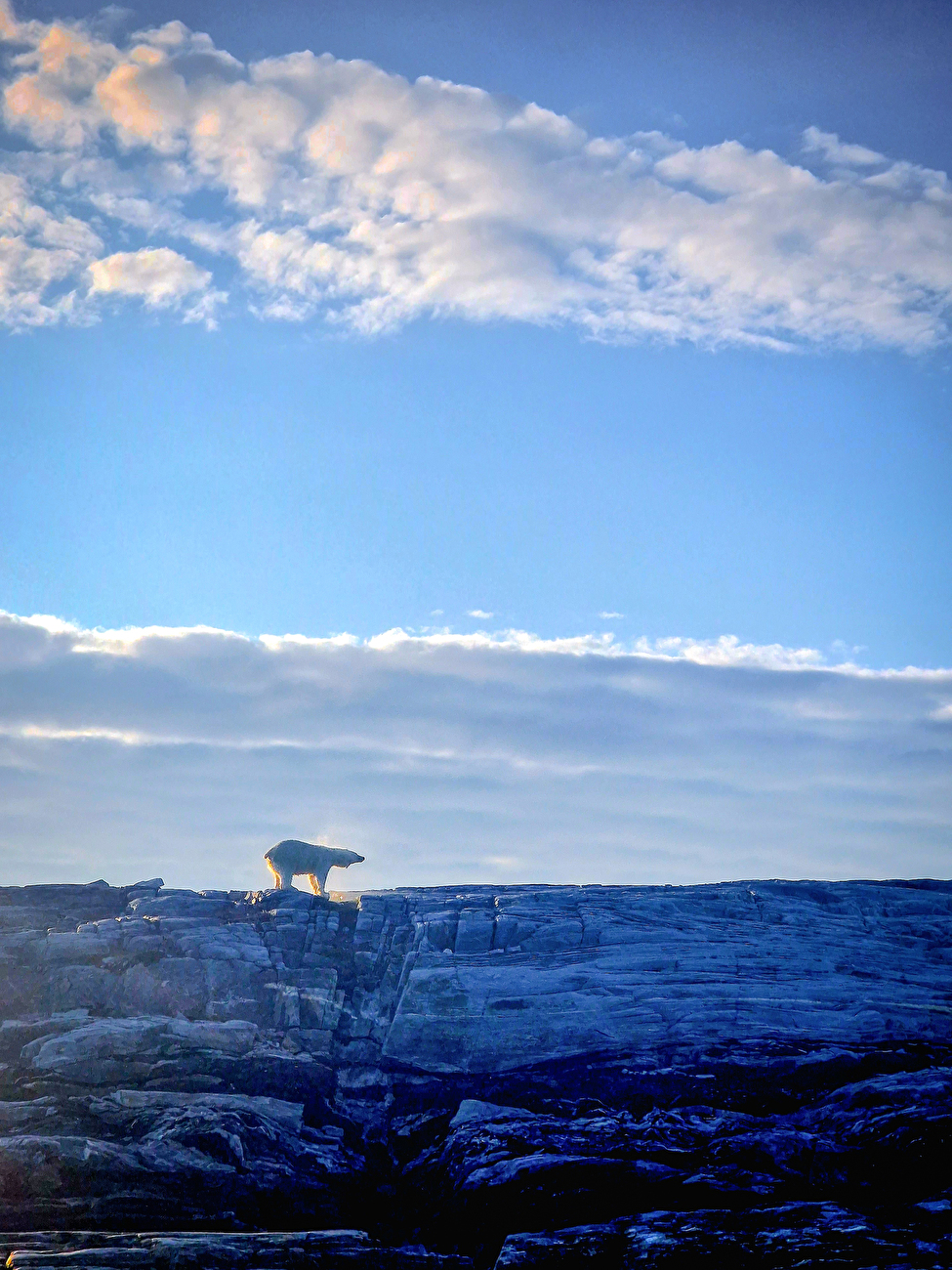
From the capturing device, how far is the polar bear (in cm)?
7550

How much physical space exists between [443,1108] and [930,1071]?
22.9 m

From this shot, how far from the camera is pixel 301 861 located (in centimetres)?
7575

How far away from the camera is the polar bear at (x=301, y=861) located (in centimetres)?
7550

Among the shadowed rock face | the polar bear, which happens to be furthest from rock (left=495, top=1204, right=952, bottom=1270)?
the polar bear

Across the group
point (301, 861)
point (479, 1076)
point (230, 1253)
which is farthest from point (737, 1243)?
point (301, 861)

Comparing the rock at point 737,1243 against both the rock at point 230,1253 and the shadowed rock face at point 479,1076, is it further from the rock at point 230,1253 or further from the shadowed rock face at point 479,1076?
the rock at point 230,1253

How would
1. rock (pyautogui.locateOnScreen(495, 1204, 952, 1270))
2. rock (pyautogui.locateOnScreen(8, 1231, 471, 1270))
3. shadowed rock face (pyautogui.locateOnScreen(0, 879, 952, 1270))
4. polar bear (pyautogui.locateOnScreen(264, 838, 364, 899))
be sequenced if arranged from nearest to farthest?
rock (pyautogui.locateOnScreen(495, 1204, 952, 1270))
rock (pyautogui.locateOnScreen(8, 1231, 471, 1270))
shadowed rock face (pyautogui.locateOnScreen(0, 879, 952, 1270))
polar bear (pyautogui.locateOnScreen(264, 838, 364, 899))

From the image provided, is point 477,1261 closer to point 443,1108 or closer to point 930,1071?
point 443,1108

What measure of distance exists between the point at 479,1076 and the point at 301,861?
883 inches

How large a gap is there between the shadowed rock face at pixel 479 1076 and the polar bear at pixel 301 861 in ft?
13.2

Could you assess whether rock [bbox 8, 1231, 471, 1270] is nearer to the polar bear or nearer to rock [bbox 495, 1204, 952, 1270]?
rock [bbox 495, 1204, 952, 1270]

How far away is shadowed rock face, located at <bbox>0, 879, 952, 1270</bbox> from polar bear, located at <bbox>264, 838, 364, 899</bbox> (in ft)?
13.2

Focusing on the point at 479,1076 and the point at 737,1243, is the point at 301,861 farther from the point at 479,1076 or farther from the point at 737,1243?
the point at 737,1243

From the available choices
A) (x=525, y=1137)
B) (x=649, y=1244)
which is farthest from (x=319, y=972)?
(x=649, y=1244)
